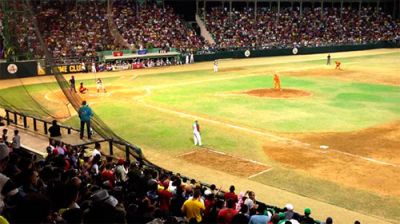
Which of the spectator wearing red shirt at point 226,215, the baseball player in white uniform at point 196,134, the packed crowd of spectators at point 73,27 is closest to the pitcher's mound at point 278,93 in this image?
the baseball player in white uniform at point 196,134

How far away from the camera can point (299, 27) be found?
7144 cm

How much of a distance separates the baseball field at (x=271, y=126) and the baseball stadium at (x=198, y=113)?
0.34 feet

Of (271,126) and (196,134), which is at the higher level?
(196,134)

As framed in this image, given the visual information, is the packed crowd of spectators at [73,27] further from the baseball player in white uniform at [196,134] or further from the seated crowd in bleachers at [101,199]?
the seated crowd in bleachers at [101,199]

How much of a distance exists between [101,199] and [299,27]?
225 ft

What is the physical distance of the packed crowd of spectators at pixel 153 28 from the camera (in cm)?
5603

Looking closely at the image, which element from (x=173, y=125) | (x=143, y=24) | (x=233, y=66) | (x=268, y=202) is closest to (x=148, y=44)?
(x=143, y=24)

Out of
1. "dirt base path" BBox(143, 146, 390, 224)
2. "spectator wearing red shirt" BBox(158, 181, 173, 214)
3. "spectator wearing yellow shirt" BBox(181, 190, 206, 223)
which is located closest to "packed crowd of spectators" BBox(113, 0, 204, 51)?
"dirt base path" BBox(143, 146, 390, 224)

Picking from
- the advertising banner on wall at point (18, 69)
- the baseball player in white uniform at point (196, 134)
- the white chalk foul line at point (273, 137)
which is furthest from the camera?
the advertising banner on wall at point (18, 69)

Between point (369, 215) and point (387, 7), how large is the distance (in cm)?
7735

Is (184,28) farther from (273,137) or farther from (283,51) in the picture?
(273,137)

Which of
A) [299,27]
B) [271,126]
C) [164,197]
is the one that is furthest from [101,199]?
[299,27]

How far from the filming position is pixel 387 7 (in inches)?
3273

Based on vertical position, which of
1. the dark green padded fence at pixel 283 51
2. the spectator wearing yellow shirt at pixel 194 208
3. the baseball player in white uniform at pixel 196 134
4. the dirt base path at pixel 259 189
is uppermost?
the dark green padded fence at pixel 283 51
